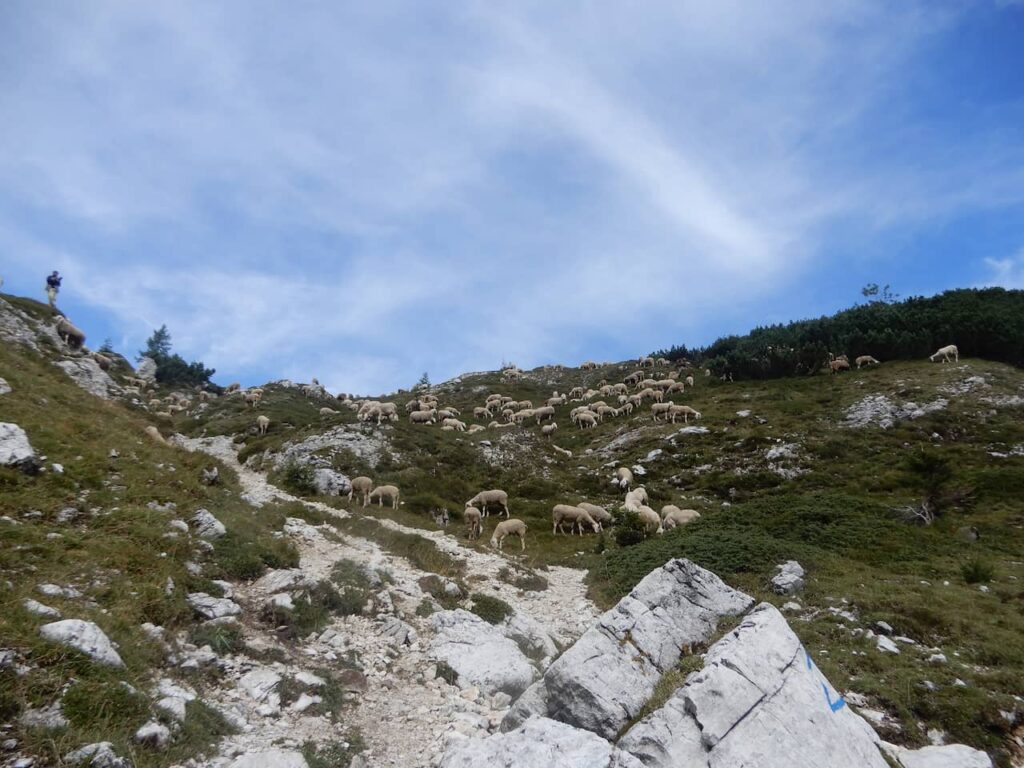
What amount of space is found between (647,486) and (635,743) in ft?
100

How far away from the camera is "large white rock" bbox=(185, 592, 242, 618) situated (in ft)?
33.7

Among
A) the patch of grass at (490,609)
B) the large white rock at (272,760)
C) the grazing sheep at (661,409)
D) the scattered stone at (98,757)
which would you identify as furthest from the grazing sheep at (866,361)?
the scattered stone at (98,757)

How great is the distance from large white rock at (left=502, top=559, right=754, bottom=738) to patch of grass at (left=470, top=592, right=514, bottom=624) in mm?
4577

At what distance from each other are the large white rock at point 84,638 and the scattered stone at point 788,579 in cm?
1740

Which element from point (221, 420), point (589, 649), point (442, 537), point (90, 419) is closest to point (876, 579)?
point (589, 649)

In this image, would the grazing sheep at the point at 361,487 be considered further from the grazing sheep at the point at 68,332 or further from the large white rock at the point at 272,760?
the grazing sheep at the point at 68,332

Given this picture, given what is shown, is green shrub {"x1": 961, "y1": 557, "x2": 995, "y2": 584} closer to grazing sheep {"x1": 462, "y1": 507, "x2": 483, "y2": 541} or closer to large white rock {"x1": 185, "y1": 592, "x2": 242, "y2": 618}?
grazing sheep {"x1": 462, "y1": 507, "x2": 483, "y2": 541}

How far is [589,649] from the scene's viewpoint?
31.8ft

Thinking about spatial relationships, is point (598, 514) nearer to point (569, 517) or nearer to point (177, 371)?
point (569, 517)

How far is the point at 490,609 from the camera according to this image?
14922mm

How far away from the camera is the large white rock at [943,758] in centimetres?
810

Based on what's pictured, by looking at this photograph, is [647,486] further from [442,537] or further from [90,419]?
[90,419]

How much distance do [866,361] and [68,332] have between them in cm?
6942

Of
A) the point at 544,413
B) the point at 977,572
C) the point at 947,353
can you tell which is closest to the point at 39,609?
the point at 977,572
